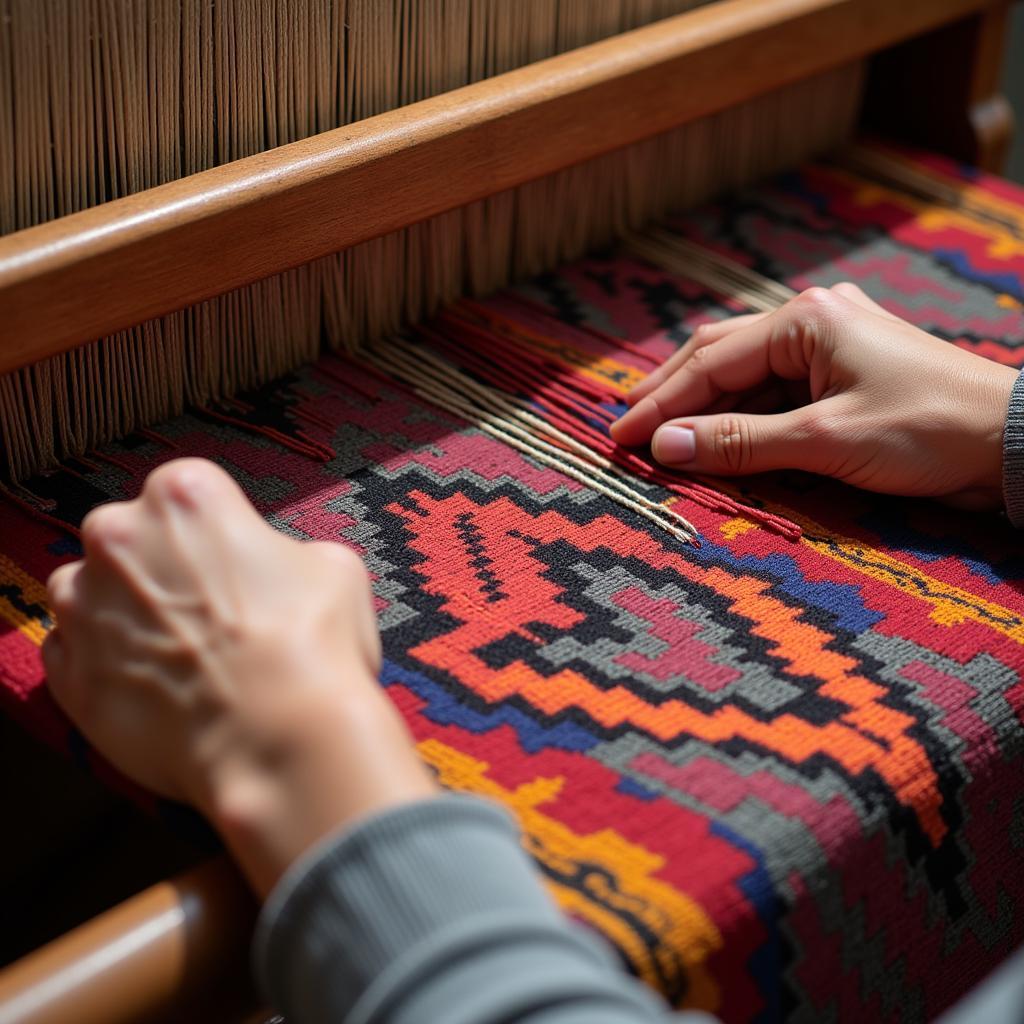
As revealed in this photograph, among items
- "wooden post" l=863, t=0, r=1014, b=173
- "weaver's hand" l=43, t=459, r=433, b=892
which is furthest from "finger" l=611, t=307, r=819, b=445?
"wooden post" l=863, t=0, r=1014, b=173

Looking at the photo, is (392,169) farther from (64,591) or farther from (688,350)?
(64,591)

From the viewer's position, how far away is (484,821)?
22.5 inches

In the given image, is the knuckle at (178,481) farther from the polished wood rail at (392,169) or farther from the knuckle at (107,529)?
the polished wood rail at (392,169)

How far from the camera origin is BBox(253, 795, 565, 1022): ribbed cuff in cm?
53

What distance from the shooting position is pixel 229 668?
615 millimetres

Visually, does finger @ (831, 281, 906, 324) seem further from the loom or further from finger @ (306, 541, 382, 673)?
finger @ (306, 541, 382, 673)

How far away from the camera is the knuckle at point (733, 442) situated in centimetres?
93

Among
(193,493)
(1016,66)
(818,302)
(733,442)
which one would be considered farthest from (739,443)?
(1016,66)

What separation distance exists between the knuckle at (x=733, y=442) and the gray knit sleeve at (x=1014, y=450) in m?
0.16

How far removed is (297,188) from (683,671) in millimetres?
391

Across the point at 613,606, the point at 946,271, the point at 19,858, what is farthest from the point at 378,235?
the point at 19,858

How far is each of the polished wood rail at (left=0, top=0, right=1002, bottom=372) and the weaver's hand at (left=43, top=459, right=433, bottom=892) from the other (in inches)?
7.1

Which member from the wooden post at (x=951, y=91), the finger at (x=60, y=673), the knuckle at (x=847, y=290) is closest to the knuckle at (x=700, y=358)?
the knuckle at (x=847, y=290)

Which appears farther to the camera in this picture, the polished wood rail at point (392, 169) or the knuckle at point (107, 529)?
the polished wood rail at point (392, 169)
